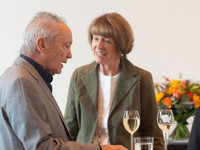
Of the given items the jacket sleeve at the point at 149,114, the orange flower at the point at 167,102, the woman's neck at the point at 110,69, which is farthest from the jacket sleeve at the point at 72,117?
the orange flower at the point at 167,102

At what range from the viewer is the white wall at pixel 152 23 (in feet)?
11.6

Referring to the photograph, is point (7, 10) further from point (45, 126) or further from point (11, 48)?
point (45, 126)

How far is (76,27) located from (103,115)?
176 centimetres

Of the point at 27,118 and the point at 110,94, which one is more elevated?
the point at 27,118

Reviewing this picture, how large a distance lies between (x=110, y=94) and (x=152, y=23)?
167 centimetres

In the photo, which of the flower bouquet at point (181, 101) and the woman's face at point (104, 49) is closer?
the woman's face at point (104, 49)

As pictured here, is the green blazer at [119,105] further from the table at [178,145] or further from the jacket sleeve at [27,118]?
the jacket sleeve at [27,118]

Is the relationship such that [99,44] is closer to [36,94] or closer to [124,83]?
[124,83]

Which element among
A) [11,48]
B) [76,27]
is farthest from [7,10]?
[76,27]

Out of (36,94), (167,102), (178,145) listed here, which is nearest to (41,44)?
(36,94)

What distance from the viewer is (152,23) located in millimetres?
3539

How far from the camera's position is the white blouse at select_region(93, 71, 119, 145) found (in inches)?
80.4

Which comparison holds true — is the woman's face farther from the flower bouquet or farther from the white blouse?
the flower bouquet

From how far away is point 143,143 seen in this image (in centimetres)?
132
